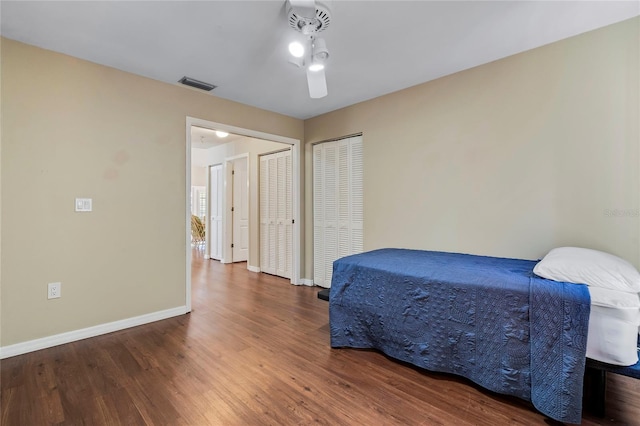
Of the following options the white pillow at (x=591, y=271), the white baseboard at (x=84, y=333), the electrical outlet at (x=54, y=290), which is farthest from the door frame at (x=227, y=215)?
the white pillow at (x=591, y=271)

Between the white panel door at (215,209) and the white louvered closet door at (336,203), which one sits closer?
the white louvered closet door at (336,203)

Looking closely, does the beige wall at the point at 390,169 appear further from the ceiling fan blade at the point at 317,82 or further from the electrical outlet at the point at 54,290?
the ceiling fan blade at the point at 317,82

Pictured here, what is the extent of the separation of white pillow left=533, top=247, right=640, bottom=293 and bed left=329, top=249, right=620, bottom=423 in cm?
7

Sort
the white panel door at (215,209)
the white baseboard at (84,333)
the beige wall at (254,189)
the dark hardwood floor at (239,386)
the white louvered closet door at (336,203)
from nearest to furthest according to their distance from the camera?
the dark hardwood floor at (239,386) → the white baseboard at (84,333) → the white louvered closet door at (336,203) → the beige wall at (254,189) → the white panel door at (215,209)

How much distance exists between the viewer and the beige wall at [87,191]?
7.52 feet

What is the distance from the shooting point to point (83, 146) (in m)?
2.59

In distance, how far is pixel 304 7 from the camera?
1.76 metres

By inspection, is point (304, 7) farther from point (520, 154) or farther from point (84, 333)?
point (84, 333)

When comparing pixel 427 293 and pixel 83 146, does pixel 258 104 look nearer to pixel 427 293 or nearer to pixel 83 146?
pixel 83 146

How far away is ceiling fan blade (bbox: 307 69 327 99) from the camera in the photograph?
212 cm

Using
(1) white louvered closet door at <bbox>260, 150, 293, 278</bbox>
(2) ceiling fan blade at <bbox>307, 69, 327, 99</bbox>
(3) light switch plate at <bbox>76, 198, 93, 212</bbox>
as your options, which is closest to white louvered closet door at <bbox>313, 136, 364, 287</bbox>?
(1) white louvered closet door at <bbox>260, 150, 293, 278</bbox>

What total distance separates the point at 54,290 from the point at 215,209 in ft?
13.8

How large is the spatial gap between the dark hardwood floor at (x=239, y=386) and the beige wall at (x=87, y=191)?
0.37m

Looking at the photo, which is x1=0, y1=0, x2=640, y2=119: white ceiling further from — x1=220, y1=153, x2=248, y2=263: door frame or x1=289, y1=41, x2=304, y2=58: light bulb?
x1=220, y1=153, x2=248, y2=263: door frame
